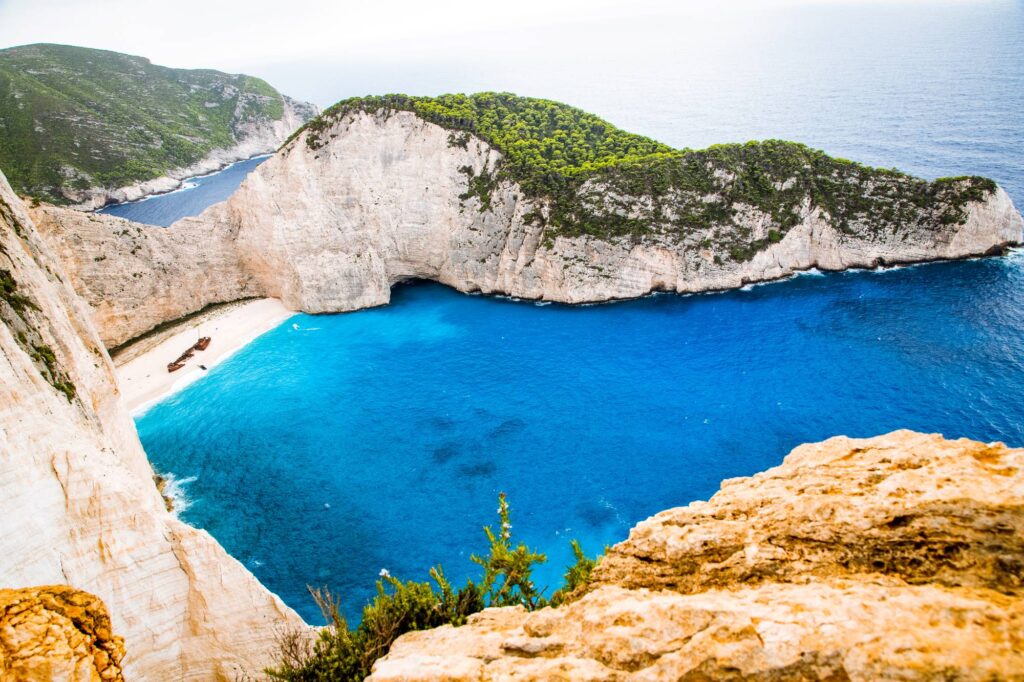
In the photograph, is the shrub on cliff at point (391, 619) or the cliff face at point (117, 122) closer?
the shrub on cliff at point (391, 619)

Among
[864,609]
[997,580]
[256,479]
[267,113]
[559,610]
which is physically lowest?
[256,479]

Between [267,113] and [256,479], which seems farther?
[267,113]

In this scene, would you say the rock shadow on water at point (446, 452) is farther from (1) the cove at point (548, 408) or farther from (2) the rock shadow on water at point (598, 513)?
(2) the rock shadow on water at point (598, 513)

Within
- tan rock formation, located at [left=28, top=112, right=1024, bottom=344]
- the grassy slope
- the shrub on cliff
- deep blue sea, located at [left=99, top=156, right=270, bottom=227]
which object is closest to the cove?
tan rock formation, located at [left=28, top=112, right=1024, bottom=344]

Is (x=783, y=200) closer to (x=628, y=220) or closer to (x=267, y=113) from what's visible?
(x=628, y=220)

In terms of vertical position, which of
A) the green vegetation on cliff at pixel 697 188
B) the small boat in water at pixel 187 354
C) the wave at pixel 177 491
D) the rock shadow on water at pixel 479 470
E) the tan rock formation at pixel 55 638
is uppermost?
the green vegetation on cliff at pixel 697 188

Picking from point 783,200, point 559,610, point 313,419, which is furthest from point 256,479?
point 783,200

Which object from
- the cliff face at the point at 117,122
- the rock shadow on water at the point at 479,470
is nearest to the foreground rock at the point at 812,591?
the rock shadow on water at the point at 479,470
